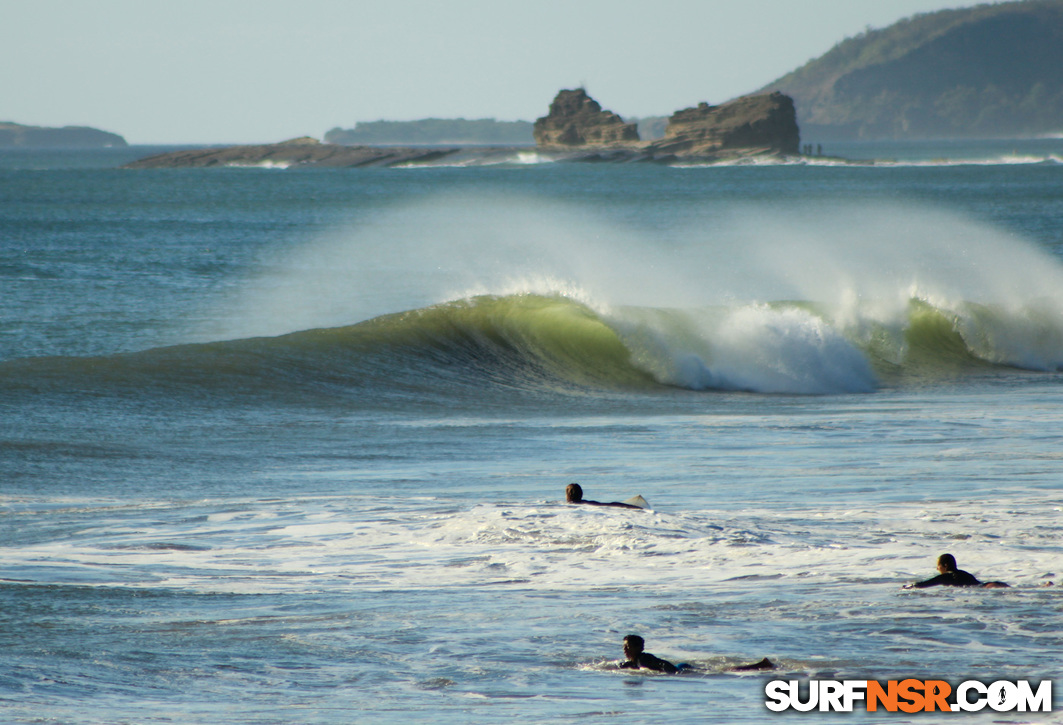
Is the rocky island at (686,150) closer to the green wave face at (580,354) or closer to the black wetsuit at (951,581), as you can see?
the green wave face at (580,354)

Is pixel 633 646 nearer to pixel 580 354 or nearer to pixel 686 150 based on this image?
pixel 580 354

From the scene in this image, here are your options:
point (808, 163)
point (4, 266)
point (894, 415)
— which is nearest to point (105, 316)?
point (4, 266)

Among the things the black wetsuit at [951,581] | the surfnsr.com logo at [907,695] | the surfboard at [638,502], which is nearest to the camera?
the surfnsr.com logo at [907,695]

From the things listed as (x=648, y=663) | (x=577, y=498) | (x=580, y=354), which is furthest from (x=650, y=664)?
(x=580, y=354)

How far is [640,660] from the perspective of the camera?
6.69 metres

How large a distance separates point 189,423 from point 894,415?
903 centimetres

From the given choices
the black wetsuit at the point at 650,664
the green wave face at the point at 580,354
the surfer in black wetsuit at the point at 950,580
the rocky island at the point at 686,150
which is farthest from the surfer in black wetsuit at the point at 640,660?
the rocky island at the point at 686,150

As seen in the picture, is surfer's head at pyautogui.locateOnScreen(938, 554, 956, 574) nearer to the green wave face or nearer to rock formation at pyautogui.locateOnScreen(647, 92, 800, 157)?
the green wave face

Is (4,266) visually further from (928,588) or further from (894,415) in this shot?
(928,588)

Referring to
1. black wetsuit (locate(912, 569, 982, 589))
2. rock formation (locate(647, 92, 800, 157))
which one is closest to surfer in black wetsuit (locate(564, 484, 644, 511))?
black wetsuit (locate(912, 569, 982, 589))

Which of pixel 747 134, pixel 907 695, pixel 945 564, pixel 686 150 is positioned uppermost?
pixel 747 134

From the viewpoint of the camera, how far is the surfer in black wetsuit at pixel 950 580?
809 cm

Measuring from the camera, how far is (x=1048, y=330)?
23547 mm

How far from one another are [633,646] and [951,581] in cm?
258
